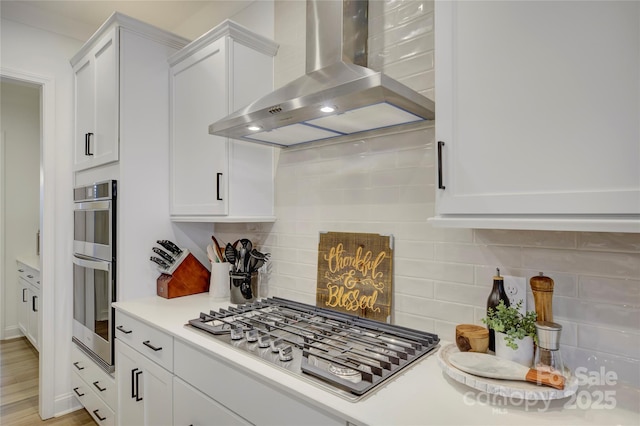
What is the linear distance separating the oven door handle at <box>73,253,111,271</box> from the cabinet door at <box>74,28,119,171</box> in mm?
616

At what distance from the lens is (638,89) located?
0.81 m

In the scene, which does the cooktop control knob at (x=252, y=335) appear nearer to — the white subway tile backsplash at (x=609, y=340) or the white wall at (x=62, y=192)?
the white subway tile backsplash at (x=609, y=340)

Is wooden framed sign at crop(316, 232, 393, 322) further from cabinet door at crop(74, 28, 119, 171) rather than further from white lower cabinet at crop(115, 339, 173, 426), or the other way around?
cabinet door at crop(74, 28, 119, 171)

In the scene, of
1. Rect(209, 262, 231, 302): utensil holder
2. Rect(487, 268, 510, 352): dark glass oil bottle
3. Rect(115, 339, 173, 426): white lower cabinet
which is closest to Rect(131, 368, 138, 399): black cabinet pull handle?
Rect(115, 339, 173, 426): white lower cabinet

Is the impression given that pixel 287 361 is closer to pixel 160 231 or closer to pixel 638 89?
pixel 638 89

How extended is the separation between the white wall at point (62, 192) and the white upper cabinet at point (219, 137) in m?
1.02

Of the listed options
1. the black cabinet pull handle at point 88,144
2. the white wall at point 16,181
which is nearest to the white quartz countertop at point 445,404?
the black cabinet pull handle at point 88,144

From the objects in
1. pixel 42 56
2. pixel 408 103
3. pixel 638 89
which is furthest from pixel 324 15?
pixel 42 56

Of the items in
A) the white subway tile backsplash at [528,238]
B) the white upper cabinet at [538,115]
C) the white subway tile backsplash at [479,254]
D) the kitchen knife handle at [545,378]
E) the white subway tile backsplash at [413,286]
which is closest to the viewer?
the white upper cabinet at [538,115]

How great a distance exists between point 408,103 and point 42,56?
2712 millimetres

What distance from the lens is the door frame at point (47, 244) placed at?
2574mm

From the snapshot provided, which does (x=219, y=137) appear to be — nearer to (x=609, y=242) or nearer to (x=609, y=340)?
(x=609, y=242)

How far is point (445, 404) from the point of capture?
0.98 m

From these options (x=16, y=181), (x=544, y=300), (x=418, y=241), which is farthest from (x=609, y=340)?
(x=16, y=181)
